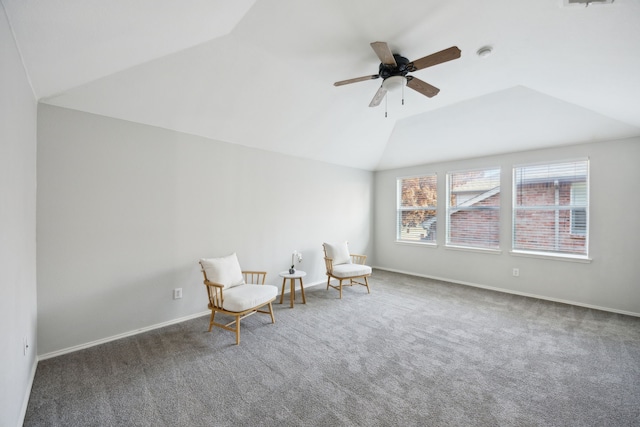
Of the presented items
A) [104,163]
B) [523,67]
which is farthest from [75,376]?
[523,67]

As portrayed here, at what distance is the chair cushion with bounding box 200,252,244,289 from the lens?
3047 millimetres

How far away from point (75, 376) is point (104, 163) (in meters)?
1.99

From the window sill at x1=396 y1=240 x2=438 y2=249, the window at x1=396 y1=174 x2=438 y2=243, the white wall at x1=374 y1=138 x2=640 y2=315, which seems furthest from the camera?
the window at x1=396 y1=174 x2=438 y2=243

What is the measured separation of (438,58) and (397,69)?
1.45 feet

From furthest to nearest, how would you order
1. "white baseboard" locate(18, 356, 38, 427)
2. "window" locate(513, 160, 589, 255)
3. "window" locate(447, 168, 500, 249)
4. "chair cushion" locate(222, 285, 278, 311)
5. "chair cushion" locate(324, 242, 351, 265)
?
"window" locate(447, 168, 500, 249) < "chair cushion" locate(324, 242, 351, 265) < "window" locate(513, 160, 589, 255) < "chair cushion" locate(222, 285, 278, 311) < "white baseboard" locate(18, 356, 38, 427)

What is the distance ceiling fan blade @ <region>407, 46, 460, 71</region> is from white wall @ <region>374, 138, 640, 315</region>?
3345 millimetres

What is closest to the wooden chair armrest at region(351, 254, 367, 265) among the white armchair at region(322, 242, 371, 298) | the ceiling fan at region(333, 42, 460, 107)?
the white armchair at region(322, 242, 371, 298)

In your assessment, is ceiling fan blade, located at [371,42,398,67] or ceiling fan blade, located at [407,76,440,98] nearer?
ceiling fan blade, located at [371,42,398,67]

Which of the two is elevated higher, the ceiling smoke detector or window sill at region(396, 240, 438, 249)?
the ceiling smoke detector

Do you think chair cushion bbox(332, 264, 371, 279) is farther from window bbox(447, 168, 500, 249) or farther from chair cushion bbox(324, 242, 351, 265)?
window bbox(447, 168, 500, 249)

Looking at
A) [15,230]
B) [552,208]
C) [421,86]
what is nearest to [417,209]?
[552,208]

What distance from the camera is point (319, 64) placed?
2.91 metres

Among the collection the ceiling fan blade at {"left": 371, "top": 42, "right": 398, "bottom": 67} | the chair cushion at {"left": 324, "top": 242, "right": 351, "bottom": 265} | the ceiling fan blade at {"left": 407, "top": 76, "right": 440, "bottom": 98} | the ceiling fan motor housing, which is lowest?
the chair cushion at {"left": 324, "top": 242, "right": 351, "bottom": 265}

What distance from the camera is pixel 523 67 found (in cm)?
277
